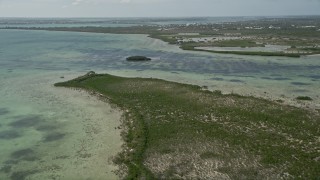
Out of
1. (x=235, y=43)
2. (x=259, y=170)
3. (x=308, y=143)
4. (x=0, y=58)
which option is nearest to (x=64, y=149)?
(x=259, y=170)

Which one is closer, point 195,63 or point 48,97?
point 48,97

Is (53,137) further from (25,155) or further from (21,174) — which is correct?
(21,174)

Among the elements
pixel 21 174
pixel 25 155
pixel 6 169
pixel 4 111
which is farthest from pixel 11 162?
pixel 4 111

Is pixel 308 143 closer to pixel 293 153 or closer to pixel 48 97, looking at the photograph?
pixel 293 153

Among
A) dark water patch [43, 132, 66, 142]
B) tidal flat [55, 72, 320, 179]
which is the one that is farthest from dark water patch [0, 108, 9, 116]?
tidal flat [55, 72, 320, 179]

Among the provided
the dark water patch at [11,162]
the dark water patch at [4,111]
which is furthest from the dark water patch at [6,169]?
the dark water patch at [4,111]

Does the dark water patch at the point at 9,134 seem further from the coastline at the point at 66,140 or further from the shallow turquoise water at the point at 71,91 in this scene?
the coastline at the point at 66,140

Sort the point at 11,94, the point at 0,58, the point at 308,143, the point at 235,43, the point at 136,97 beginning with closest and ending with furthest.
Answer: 1. the point at 308,143
2. the point at 136,97
3. the point at 11,94
4. the point at 0,58
5. the point at 235,43
